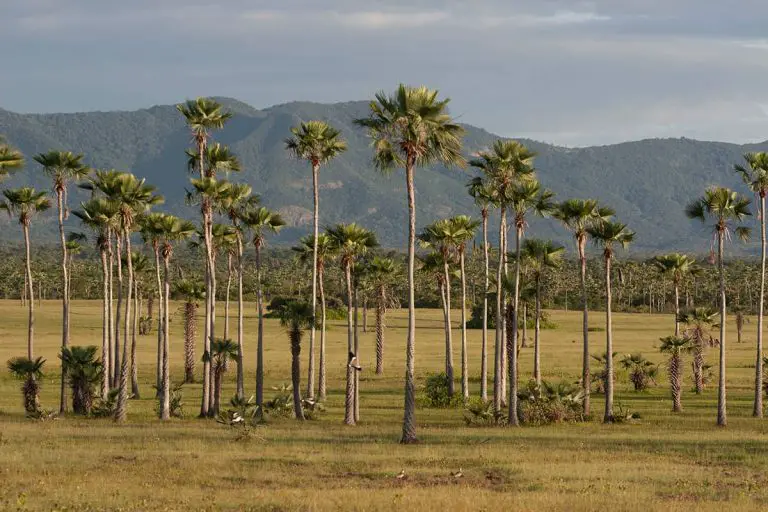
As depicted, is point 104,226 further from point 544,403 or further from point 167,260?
point 544,403

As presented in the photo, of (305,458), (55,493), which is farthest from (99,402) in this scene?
(55,493)

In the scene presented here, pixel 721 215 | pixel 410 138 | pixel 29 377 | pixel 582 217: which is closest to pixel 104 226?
pixel 29 377

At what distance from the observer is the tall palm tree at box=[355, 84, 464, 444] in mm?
42844

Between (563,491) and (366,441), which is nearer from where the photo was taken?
(563,491)

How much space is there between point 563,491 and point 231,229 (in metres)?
38.3

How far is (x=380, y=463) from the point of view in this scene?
120 feet

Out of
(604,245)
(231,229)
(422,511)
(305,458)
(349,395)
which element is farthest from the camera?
(231,229)

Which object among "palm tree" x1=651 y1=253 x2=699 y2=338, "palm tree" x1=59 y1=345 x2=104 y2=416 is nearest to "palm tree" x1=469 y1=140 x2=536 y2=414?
"palm tree" x1=59 y1=345 x2=104 y2=416

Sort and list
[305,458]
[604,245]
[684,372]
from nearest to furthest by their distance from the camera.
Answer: [305,458] < [604,245] < [684,372]

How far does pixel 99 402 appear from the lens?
55.0 metres

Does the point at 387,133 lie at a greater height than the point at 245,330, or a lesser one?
greater

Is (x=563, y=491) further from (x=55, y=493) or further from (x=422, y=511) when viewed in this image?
(x=55, y=493)

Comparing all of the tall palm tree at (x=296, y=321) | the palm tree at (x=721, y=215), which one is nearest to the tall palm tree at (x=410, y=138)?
the tall palm tree at (x=296, y=321)

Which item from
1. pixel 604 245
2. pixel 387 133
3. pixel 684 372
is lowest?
pixel 684 372
